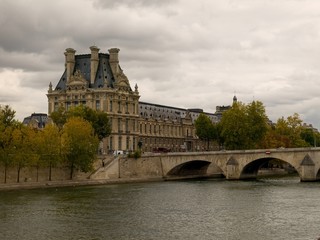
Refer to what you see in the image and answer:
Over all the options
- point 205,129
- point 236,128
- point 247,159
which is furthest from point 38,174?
point 205,129

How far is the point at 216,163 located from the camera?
87.6 metres

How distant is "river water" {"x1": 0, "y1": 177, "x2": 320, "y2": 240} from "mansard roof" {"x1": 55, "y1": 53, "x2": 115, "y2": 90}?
4886cm

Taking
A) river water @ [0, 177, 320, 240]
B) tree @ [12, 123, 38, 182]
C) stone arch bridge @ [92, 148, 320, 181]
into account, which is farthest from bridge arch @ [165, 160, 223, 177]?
river water @ [0, 177, 320, 240]

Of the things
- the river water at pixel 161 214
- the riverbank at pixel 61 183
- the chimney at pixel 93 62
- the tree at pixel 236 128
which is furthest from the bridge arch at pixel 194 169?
the chimney at pixel 93 62

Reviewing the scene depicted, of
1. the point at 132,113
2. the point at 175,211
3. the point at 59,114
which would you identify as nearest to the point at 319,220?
the point at 175,211

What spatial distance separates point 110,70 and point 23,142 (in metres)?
45.4

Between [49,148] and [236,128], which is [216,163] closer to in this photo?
[236,128]

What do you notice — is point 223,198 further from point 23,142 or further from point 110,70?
point 110,70

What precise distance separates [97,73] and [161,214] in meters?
69.9

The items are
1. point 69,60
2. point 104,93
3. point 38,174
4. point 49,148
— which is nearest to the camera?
point 49,148

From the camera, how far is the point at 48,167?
76062 mm

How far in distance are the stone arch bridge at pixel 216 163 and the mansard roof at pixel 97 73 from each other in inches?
938

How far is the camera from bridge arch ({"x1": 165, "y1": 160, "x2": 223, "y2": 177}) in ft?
301

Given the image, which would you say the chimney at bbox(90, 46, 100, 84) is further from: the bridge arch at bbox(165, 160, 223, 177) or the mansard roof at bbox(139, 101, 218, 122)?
the bridge arch at bbox(165, 160, 223, 177)
